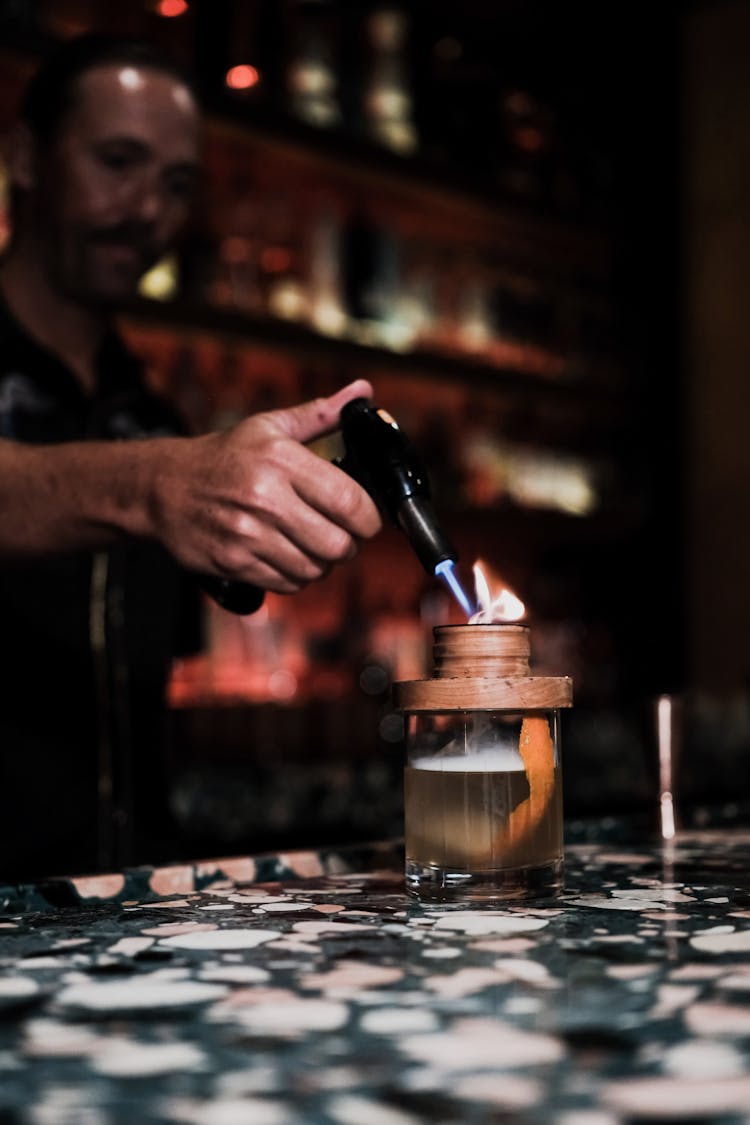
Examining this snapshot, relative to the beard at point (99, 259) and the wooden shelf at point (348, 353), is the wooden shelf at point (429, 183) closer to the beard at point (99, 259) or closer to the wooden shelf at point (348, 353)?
the wooden shelf at point (348, 353)

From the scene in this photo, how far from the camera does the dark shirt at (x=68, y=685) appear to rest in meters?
1.84

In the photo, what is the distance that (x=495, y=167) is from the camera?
12.1 ft

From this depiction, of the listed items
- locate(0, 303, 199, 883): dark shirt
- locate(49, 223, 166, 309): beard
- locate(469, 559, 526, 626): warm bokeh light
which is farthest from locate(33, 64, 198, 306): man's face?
locate(469, 559, 526, 626): warm bokeh light

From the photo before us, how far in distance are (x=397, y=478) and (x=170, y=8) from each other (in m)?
2.00

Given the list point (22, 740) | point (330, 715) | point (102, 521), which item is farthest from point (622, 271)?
point (102, 521)

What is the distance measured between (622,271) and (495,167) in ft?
2.06

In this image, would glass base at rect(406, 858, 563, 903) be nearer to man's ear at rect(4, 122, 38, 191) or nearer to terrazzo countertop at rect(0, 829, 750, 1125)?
terrazzo countertop at rect(0, 829, 750, 1125)

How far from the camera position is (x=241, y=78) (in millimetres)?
2670

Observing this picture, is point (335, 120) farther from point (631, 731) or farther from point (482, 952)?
point (482, 952)

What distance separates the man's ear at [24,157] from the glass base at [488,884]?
138 cm

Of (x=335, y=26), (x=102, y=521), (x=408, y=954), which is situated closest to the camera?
(x=408, y=954)

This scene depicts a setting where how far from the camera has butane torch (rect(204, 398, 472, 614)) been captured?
39.6 inches

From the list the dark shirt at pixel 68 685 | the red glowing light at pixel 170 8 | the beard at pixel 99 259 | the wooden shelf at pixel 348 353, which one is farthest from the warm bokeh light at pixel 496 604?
the red glowing light at pixel 170 8

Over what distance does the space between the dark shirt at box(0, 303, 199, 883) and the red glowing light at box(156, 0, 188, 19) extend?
42.7 inches
